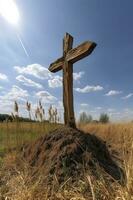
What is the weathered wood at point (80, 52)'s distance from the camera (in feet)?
18.5

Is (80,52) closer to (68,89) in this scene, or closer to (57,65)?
(68,89)

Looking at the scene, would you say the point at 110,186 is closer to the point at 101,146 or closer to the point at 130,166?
the point at 130,166

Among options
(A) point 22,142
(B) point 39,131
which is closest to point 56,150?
(A) point 22,142

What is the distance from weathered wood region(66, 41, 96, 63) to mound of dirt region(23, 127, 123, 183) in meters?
1.36

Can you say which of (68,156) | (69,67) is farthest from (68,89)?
(68,156)

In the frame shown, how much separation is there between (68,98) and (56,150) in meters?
1.36

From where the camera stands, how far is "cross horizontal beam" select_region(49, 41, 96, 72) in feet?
18.5

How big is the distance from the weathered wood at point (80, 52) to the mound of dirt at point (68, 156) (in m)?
1.36

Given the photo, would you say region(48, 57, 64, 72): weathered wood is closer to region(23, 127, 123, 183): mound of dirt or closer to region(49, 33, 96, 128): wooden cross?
region(49, 33, 96, 128): wooden cross

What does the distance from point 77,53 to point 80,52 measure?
0.39 feet

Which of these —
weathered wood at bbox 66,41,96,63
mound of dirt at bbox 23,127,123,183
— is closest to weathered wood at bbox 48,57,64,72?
weathered wood at bbox 66,41,96,63

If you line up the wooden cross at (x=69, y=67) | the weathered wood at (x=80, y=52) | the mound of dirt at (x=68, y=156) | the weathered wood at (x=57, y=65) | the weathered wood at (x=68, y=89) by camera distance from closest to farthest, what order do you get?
the mound of dirt at (x=68, y=156) < the weathered wood at (x=80, y=52) < the wooden cross at (x=69, y=67) < the weathered wood at (x=68, y=89) < the weathered wood at (x=57, y=65)

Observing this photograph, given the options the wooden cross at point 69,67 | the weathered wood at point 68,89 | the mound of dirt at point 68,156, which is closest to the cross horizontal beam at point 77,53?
the wooden cross at point 69,67

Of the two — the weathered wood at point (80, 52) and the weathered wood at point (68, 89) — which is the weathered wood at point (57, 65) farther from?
the weathered wood at point (80, 52)
